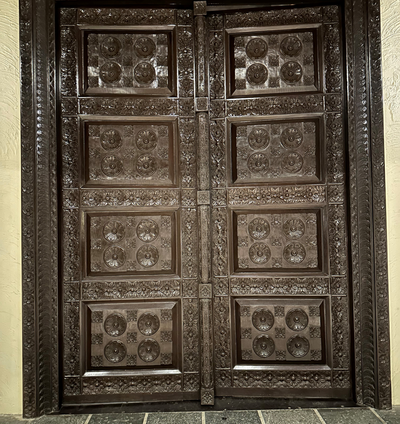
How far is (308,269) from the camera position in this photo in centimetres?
210

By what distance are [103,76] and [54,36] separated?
36 centimetres

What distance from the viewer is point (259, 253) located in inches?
83.7

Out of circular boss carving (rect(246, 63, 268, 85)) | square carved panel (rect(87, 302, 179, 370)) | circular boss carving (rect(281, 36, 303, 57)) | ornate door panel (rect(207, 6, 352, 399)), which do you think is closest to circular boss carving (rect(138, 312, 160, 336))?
square carved panel (rect(87, 302, 179, 370))

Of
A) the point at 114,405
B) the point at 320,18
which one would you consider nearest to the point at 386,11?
the point at 320,18

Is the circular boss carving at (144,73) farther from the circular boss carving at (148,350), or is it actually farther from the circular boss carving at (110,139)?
the circular boss carving at (148,350)

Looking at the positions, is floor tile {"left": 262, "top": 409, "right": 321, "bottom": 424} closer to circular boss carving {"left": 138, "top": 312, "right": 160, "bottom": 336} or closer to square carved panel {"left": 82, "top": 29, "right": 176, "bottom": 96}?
circular boss carving {"left": 138, "top": 312, "right": 160, "bottom": 336}

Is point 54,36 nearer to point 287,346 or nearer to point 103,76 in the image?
point 103,76

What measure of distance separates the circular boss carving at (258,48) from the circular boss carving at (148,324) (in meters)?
1.75

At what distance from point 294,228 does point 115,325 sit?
1.26 metres

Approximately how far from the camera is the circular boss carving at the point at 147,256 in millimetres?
2123

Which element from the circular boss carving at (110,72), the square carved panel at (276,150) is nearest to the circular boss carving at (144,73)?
the circular boss carving at (110,72)

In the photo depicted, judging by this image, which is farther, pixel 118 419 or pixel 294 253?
pixel 294 253

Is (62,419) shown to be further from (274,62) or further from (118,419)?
(274,62)

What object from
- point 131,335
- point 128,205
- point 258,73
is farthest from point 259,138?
point 131,335
